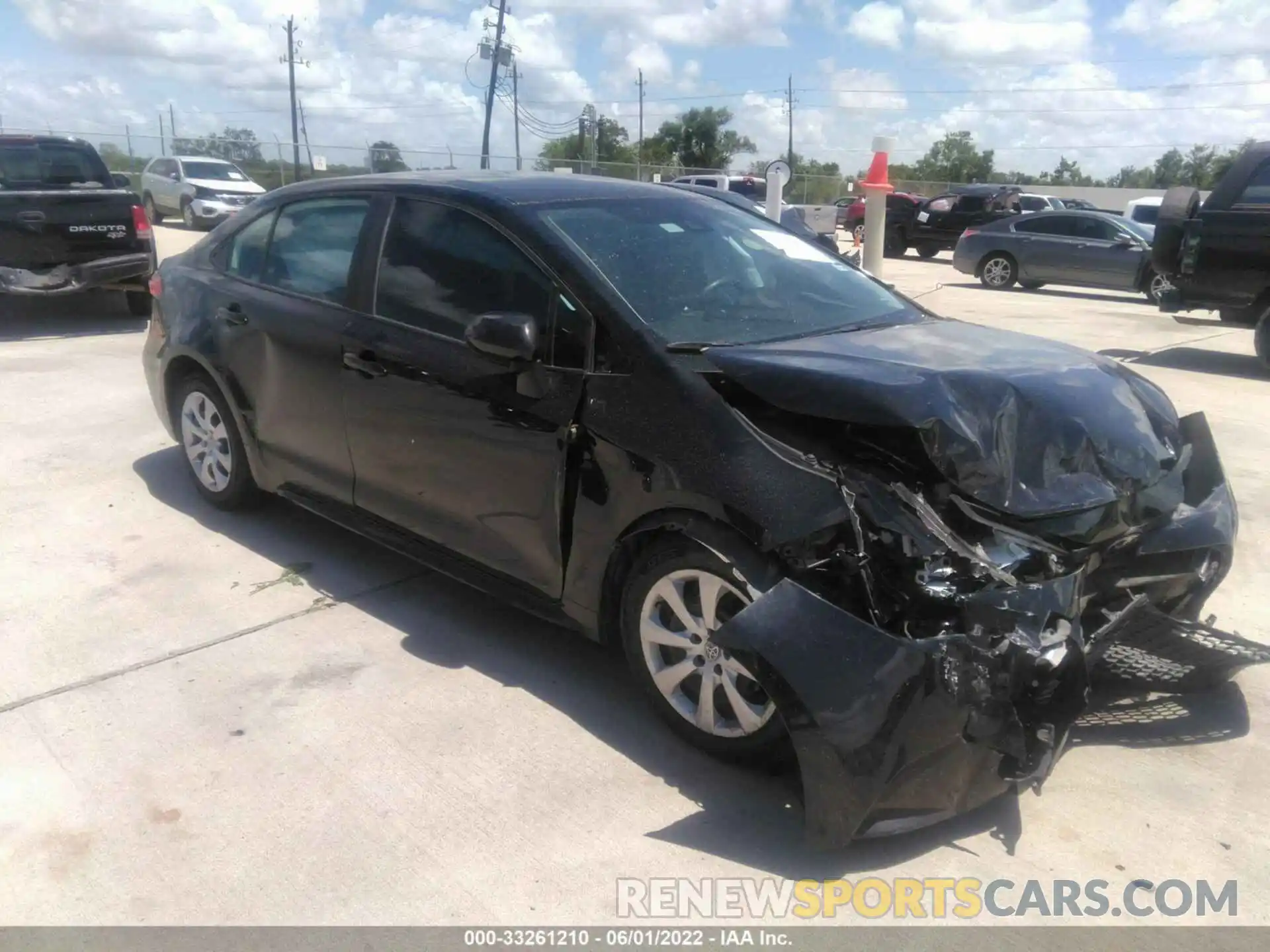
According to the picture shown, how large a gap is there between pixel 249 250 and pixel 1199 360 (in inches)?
362

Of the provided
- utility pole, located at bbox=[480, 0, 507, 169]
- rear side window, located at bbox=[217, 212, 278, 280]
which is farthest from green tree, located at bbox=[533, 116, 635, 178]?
rear side window, located at bbox=[217, 212, 278, 280]

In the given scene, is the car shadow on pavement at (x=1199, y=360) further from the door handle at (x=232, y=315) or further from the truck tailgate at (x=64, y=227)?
the truck tailgate at (x=64, y=227)

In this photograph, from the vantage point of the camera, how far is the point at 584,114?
1833 inches

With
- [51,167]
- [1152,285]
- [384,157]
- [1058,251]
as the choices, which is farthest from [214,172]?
[1152,285]

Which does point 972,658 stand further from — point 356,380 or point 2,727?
point 2,727

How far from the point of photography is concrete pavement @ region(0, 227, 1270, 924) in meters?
2.80

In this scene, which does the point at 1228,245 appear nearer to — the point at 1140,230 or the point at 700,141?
the point at 1140,230

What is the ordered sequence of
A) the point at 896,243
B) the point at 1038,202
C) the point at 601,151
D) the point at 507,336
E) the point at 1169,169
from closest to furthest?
the point at 507,336, the point at 896,243, the point at 1038,202, the point at 601,151, the point at 1169,169

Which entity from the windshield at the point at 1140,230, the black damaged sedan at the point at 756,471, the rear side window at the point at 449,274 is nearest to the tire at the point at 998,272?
the windshield at the point at 1140,230

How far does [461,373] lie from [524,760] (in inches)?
54.2

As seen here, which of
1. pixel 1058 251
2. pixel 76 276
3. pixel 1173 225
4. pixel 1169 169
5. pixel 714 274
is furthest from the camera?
pixel 1169 169

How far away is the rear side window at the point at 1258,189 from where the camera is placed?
30.8 feet

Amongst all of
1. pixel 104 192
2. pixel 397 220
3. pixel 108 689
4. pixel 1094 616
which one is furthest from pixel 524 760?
pixel 104 192

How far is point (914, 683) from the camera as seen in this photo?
2.61 meters
